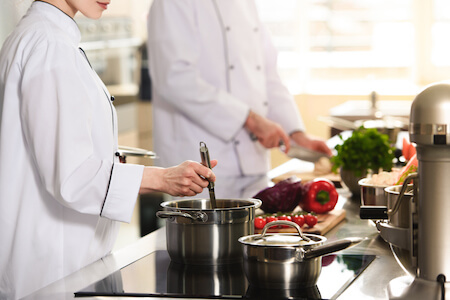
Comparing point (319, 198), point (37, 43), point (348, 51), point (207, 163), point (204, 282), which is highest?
point (348, 51)

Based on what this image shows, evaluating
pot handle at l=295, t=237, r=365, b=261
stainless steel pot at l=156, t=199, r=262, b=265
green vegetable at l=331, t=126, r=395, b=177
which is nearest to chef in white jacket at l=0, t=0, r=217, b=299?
stainless steel pot at l=156, t=199, r=262, b=265

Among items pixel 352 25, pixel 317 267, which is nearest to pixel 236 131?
pixel 317 267

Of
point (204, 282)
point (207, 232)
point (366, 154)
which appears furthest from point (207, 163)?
point (366, 154)

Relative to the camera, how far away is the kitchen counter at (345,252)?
1223mm

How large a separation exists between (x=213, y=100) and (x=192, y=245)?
1.46m

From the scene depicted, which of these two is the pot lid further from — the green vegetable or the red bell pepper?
the green vegetable

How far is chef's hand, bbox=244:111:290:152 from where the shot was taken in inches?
104

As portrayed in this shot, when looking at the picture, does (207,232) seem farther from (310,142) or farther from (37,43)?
(310,142)

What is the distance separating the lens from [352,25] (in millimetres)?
6832

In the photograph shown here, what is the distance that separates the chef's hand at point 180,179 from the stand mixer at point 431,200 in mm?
479

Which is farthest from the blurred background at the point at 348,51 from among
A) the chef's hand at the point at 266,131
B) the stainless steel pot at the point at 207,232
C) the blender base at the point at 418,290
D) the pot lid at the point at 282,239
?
the blender base at the point at 418,290

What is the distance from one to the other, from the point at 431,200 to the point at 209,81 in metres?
1.91

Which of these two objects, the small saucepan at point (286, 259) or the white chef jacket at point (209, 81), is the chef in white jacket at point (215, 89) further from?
the small saucepan at point (286, 259)

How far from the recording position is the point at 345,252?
4.99ft
